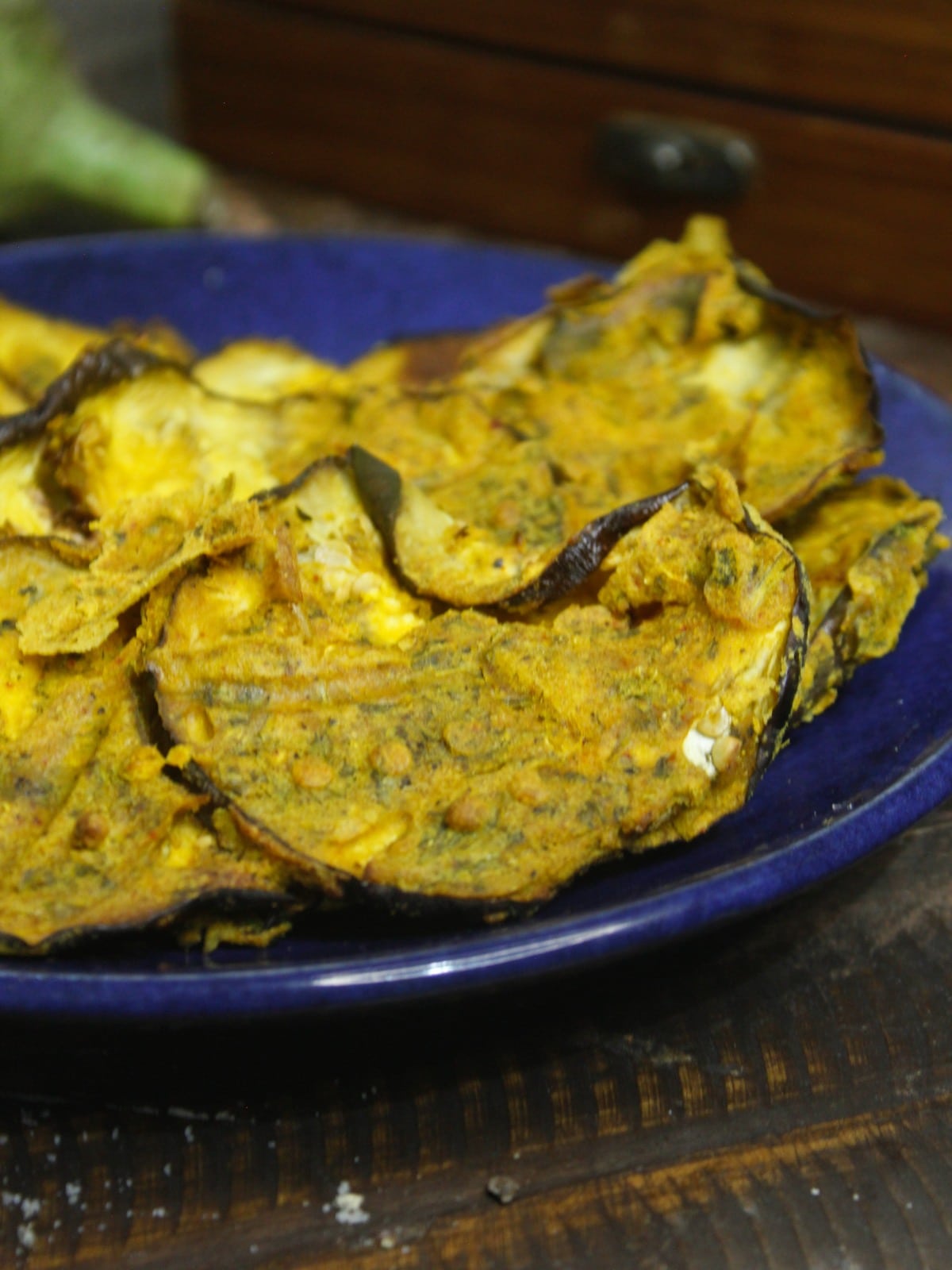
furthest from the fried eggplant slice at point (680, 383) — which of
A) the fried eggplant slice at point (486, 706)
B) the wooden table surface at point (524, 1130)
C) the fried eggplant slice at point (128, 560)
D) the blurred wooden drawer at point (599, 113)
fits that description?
the blurred wooden drawer at point (599, 113)

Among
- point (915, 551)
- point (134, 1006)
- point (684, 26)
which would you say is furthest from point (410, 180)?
point (134, 1006)

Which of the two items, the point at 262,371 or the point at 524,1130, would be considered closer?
the point at 524,1130

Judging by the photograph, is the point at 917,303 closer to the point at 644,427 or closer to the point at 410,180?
the point at 410,180

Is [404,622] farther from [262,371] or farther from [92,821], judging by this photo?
[262,371]

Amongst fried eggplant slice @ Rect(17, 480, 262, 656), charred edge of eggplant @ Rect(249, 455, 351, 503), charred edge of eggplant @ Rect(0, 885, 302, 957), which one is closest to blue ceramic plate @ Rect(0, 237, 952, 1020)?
charred edge of eggplant @ Rect(0, 885, 302, 957)

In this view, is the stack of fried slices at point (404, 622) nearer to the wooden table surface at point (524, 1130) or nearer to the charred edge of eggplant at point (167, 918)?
the charred edge of eggplant at point (167, 918)

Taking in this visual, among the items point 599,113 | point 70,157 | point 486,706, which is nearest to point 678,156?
point 599,113

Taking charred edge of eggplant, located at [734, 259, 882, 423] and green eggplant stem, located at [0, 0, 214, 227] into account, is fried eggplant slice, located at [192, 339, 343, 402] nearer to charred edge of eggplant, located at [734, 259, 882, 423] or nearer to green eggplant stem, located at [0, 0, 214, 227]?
charred edge of eggplant, located at [734, 259, 882, 423]
